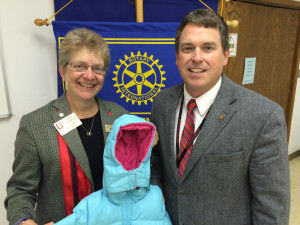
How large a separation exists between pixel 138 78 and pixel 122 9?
Result: 633 mm

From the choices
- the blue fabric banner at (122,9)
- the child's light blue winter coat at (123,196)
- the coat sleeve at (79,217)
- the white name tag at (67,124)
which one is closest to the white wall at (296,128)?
the blue fabric banner at (122,9)

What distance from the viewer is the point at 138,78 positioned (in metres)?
1.92

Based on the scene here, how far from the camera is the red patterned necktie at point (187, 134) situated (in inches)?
41.1

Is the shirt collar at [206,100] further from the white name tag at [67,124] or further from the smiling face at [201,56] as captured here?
the white name tag at [67,124]

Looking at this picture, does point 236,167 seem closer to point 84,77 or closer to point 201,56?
point 201,56

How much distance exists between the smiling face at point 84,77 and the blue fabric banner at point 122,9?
926 millimetres

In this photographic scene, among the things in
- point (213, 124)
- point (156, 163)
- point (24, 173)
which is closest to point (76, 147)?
point (24, 173)

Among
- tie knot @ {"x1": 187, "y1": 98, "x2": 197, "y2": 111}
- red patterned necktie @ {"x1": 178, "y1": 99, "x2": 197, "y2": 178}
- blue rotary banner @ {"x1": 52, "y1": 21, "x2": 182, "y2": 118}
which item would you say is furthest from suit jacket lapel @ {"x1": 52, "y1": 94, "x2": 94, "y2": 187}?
blue rotary banner @ {"x1": 52, "y1": 21, "x2": 182, "y2": 118}

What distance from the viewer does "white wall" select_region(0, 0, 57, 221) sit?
1.79 metres

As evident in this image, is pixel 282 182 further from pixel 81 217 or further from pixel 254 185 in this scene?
pixel 81 217

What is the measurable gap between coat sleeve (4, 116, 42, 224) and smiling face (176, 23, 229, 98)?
0.86m

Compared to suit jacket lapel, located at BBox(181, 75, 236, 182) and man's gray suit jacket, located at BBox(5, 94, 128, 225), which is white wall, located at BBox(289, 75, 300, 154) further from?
man's gray suit jacket, located at BBox(5, 94, 128, 225)

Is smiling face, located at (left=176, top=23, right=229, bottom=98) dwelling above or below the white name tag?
above

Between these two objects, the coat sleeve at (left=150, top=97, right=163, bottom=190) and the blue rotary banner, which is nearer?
the coat sleeve at (left=150, top=97, right=163, bottom=190)
